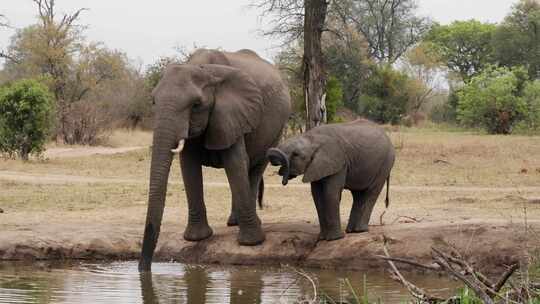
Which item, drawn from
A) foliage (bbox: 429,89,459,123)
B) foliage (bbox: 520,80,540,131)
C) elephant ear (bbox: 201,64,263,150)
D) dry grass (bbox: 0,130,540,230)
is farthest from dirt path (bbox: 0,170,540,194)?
foliage (bbox: 429,89,459,123)

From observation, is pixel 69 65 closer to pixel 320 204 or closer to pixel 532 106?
pixel 532 106

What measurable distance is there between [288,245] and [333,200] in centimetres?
67

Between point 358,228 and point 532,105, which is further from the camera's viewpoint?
point 532,105

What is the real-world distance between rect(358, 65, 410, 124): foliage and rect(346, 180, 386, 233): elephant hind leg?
104 ft

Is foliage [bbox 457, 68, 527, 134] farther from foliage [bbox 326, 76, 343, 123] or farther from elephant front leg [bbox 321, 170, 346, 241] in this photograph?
elephant front leg [bbox 321, 170, 346, 241]

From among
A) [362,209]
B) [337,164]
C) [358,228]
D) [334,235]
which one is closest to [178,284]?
[334,235]

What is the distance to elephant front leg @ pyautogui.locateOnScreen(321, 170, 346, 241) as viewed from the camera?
930 cm

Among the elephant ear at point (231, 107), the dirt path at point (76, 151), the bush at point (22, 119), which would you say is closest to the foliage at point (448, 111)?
the dirt path at point (76, 151)

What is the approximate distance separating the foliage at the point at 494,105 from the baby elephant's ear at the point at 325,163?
23477 mm

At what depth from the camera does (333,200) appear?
30.6 feet

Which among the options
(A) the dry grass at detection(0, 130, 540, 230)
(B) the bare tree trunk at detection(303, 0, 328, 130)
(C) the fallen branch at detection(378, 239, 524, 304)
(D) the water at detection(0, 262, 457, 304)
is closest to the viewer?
(C) the fallen branch at detection(378, 239, 524, 304)

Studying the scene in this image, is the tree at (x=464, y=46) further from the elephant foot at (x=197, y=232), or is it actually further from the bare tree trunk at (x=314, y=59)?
the elephant foot at (x=197, y=232)

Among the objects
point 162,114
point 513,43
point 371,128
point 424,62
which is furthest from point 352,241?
point 424,62

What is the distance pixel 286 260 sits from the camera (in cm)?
946
